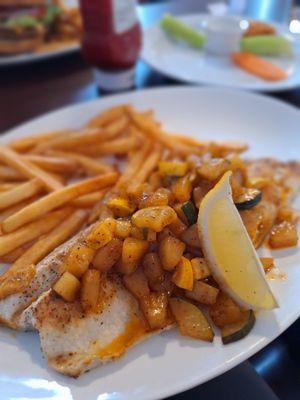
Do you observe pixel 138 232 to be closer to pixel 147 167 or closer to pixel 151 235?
pixel 151 235

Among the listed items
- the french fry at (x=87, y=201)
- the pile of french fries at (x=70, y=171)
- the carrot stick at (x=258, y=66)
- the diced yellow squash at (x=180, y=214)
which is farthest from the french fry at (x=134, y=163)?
the carrot stick at (x=258, y=66)

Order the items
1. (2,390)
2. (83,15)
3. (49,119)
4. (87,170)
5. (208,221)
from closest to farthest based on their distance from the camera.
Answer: (2,390)
(208,221)
(87,170)
(49,119)
(83,15)

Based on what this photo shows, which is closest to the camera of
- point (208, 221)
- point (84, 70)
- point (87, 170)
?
point (208, 221)

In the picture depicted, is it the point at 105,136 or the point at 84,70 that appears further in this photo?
the point at 84,70

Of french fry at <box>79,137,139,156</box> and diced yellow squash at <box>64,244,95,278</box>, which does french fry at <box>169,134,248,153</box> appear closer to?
french fry at <box>79,137,139,156</box>

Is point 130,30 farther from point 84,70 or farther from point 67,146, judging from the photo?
point 67,146

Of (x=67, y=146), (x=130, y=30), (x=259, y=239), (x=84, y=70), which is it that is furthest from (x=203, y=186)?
(x=84, y=70)

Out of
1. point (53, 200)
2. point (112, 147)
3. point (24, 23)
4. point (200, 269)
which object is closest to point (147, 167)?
point (112, 147)

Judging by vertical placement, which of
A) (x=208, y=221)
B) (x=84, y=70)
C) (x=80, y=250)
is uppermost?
(x=208, y=221)

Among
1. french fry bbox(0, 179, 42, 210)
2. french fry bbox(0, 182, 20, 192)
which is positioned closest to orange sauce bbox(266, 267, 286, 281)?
french fry bbox(0, 179, 42, 210)
